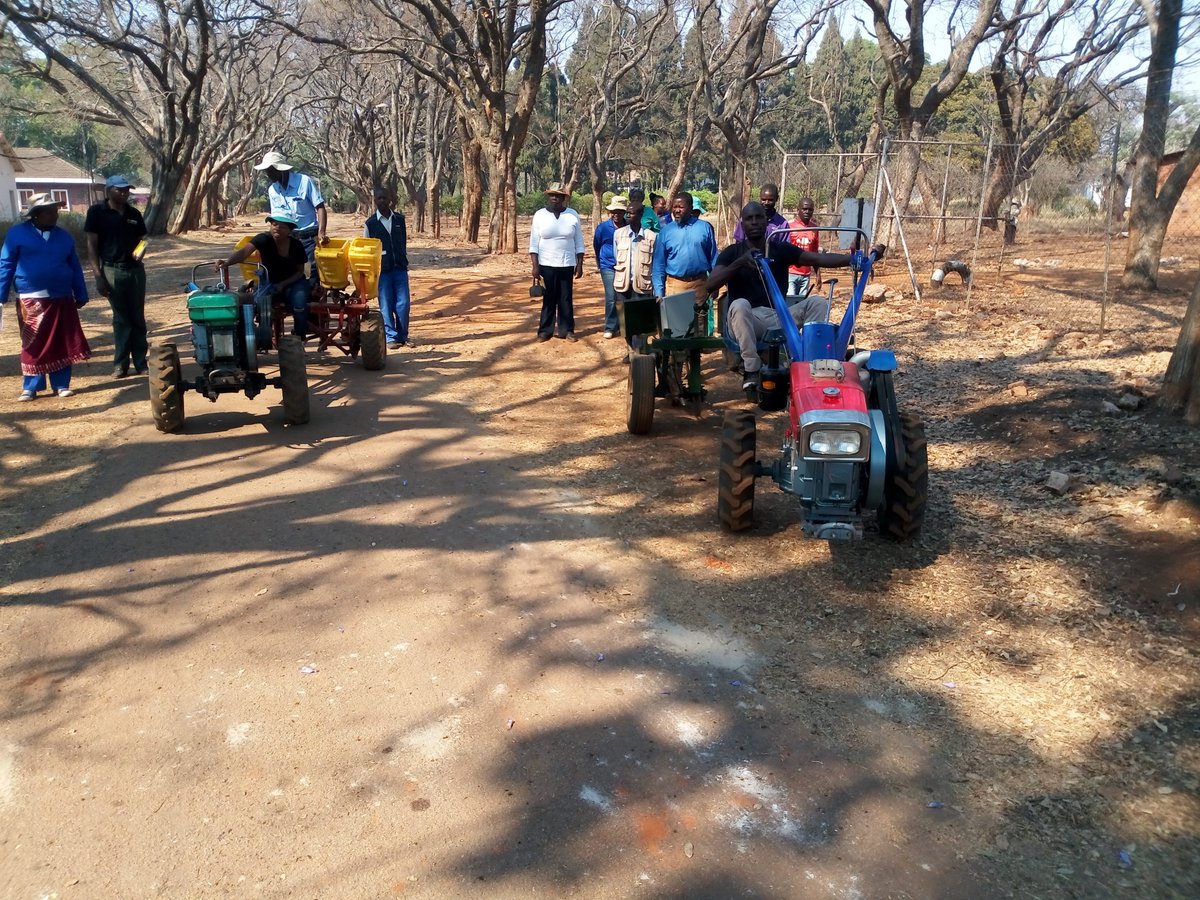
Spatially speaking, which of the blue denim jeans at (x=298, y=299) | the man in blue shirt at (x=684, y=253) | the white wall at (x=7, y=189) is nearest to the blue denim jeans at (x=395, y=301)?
the blue denim jeans at (x=298, y=299)

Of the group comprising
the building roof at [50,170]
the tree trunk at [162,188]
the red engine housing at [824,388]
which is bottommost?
the red engine housing at [824,388]

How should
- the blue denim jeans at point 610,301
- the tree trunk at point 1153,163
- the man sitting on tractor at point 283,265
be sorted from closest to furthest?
1. the man sitting on tractor at point 283,265
2. the blue denim jeans at point 610,301
3. the tree trunk at point 1153,163

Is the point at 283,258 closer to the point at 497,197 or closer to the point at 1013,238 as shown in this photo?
the point at 497,197

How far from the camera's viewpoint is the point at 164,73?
24.0 m

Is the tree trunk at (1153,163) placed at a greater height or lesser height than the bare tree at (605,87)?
lesser

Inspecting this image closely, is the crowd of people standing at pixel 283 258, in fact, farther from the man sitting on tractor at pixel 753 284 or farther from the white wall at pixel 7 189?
the white wall at pixel 7 189

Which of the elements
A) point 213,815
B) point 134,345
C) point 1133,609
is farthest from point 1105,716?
point 134,345

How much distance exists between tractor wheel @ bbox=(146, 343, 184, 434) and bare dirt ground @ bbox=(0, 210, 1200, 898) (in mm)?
304

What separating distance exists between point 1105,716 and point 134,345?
8.95m

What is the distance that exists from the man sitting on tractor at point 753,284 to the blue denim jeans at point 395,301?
17.4 feet

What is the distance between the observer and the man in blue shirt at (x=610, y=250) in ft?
37.0

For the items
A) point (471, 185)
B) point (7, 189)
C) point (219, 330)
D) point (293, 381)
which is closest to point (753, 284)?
point (293, 381)

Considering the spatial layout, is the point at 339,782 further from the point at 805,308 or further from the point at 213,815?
the point at 805,308

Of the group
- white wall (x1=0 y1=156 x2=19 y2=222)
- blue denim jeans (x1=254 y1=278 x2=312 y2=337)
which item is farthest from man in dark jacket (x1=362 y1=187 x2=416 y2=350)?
white wall (x1=0 y1=156 x2=19 y2=222)
